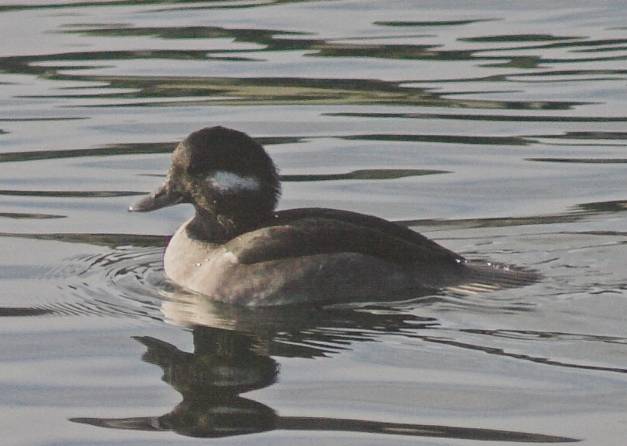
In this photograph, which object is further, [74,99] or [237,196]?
[74,99]

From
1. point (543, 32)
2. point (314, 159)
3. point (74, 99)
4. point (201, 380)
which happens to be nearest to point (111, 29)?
point (74, 99)

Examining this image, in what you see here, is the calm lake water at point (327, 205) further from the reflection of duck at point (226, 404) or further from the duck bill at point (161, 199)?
the duck bill at point (161, 199)

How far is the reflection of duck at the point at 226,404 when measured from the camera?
8023 mm

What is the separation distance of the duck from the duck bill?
373mm

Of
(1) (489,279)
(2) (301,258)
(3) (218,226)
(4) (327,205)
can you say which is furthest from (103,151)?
(1) (489,279)

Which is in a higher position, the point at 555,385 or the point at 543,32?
the point at 543,32

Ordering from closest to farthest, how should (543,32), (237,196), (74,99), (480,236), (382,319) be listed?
(382,319)
(237,196)
(480,236)
(74,99)
(543,32)

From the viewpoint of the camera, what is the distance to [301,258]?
10414 millimetres

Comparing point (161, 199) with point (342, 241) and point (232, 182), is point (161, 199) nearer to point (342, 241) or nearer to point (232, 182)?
point (232, 182)

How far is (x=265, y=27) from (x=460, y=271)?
29.8 ft

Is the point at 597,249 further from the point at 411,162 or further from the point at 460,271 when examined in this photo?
the point at 411,162

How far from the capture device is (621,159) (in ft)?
44.9

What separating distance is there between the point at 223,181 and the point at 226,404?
2664 millimetres

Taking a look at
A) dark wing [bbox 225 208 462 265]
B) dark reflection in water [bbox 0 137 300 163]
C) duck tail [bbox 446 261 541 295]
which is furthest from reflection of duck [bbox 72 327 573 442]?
dark reflection in water [bbox 0 137 300 163]
